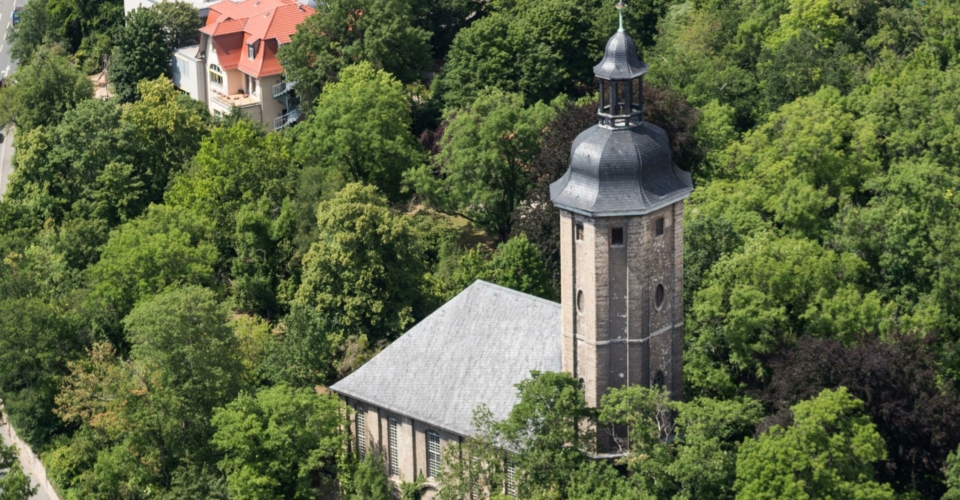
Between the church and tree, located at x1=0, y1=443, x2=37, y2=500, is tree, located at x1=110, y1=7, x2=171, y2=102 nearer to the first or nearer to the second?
tree, located at x1=0, y1=443, x2=37, y2=500

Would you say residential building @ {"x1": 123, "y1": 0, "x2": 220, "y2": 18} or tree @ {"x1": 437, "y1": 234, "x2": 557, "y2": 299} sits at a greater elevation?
residential building @ {"x1": 123, "y1": 0, "x2": 220, "y2": 18}

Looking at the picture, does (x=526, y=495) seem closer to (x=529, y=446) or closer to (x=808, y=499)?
(x=529, y=446)

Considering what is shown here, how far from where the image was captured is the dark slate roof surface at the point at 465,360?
84.6m

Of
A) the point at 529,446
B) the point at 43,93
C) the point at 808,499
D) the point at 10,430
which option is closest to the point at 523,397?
the point at 529,446

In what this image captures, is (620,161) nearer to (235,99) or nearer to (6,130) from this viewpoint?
(235,99)

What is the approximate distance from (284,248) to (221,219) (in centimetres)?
626

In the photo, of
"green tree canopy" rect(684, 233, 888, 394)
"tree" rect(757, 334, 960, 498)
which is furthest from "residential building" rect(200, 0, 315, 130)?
"tree" rect(757, 334, 960, 498)

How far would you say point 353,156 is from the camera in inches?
4646

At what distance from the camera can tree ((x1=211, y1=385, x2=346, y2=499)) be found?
8812cm

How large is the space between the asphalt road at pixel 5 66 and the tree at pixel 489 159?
112 feet

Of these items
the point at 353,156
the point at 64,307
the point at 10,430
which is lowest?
the point at 10,430

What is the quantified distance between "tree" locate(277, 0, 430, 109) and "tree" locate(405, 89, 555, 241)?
50.0ft

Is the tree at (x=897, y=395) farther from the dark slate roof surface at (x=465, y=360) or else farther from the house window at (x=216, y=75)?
the house window at (x=216, y=75)

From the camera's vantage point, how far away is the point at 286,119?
445 feet
